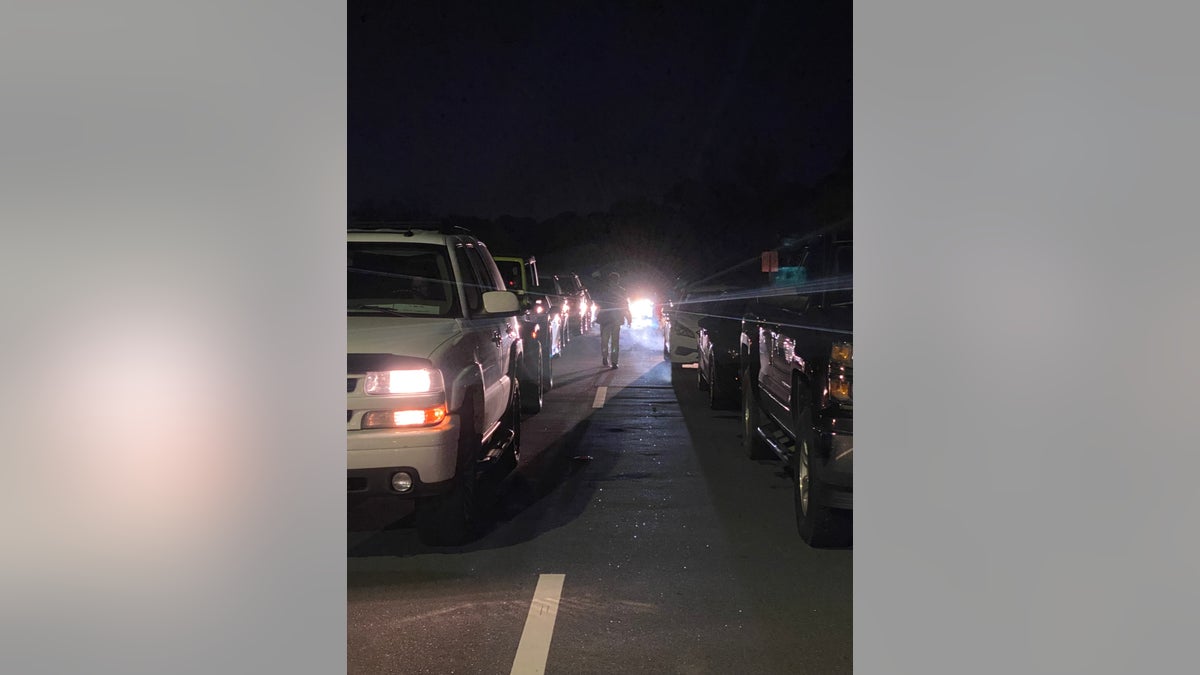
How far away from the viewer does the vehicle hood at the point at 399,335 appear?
21.4 ft

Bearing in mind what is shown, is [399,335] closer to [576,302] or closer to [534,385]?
[534,385]

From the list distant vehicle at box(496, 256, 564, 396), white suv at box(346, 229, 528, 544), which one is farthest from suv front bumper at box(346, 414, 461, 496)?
distant vehicle at box(496, 256, 564, 396)

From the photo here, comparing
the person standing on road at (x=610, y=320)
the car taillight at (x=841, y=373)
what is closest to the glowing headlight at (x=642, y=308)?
the person standing on road at (x=610, y=320)

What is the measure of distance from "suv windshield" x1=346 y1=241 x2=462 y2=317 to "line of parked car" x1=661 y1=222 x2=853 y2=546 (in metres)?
2.49

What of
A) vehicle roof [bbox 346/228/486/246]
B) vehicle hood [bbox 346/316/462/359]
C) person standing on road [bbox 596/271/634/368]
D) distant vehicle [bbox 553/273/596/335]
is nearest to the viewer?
vehicle hood [bbox 346/316/462/359]

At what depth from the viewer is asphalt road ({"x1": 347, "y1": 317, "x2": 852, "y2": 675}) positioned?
5.00 m

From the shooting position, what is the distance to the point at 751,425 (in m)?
10.3

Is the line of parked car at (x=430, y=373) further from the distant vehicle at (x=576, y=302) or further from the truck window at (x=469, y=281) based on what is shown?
the distant vehicle at (x=576, y=302)

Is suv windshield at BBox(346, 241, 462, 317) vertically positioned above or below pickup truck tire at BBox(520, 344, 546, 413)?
above

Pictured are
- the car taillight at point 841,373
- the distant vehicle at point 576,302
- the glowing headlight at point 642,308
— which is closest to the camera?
the car taillight at point 841,373

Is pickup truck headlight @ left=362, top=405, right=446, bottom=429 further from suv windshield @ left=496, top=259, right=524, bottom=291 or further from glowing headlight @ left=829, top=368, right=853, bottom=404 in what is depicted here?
suv windshield @ left=496, top=259, right=524, bottom=291
